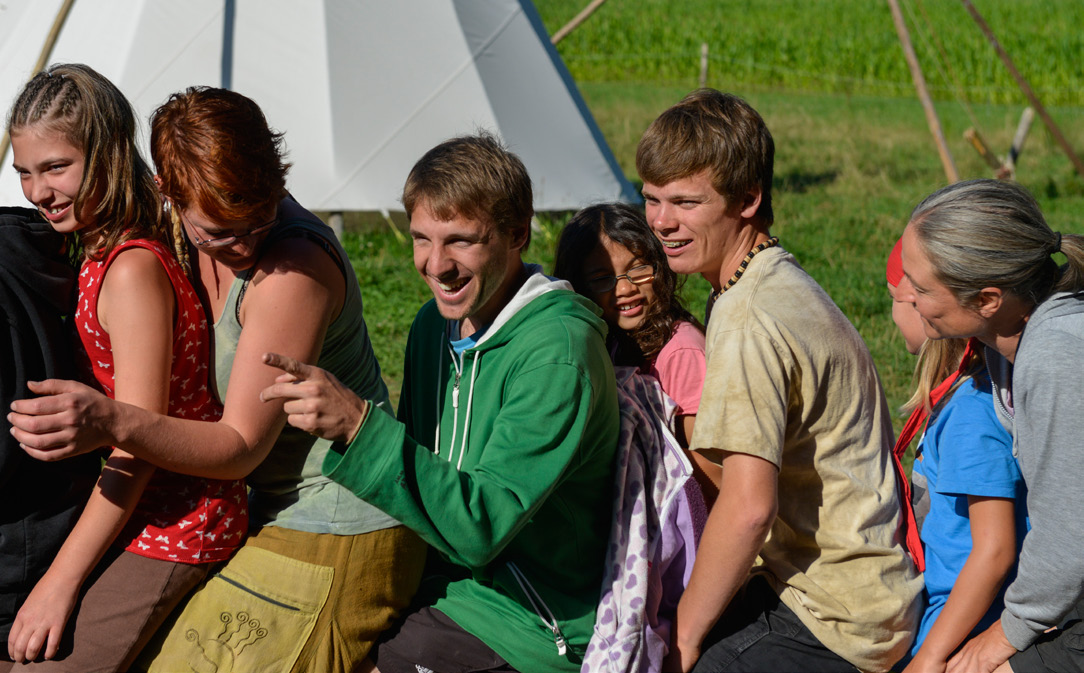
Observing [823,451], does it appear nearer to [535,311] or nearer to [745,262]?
[745,262]

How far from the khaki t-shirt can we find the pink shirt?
0.38 metres

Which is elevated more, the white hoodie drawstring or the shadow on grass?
the white hoodie drawstring

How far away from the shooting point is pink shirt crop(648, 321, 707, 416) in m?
2.99

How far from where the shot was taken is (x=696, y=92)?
2.73m

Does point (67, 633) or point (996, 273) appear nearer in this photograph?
point (996, 273)

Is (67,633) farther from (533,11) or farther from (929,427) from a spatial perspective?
(533,11)

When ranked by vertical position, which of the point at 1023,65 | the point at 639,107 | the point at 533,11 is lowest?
the point at 1023,65

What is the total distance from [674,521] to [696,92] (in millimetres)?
1128

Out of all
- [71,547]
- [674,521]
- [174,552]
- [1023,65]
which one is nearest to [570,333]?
[674,521]

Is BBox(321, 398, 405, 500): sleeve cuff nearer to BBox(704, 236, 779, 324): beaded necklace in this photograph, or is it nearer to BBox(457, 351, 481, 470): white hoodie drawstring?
BBox(457, 351, 481, 470): white hoodie drawstring

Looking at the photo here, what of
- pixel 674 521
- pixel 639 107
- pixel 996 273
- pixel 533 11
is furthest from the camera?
pixel 639 107

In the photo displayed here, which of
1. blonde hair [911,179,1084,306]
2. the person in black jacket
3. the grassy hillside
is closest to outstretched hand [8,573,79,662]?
the person in black jacket

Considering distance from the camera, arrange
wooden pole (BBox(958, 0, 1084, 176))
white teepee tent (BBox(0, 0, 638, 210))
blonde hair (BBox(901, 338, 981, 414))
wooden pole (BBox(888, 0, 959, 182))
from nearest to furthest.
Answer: blonde hair (BBox(901, 338, 981, 414)) < white teepee tent (BBox(0, 0, 638, 210)) < wooden pole (BBox(888, 0, 959, 182)) < wooden pole (BBox(958, 0, 1084, 176))

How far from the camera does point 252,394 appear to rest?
238cm
